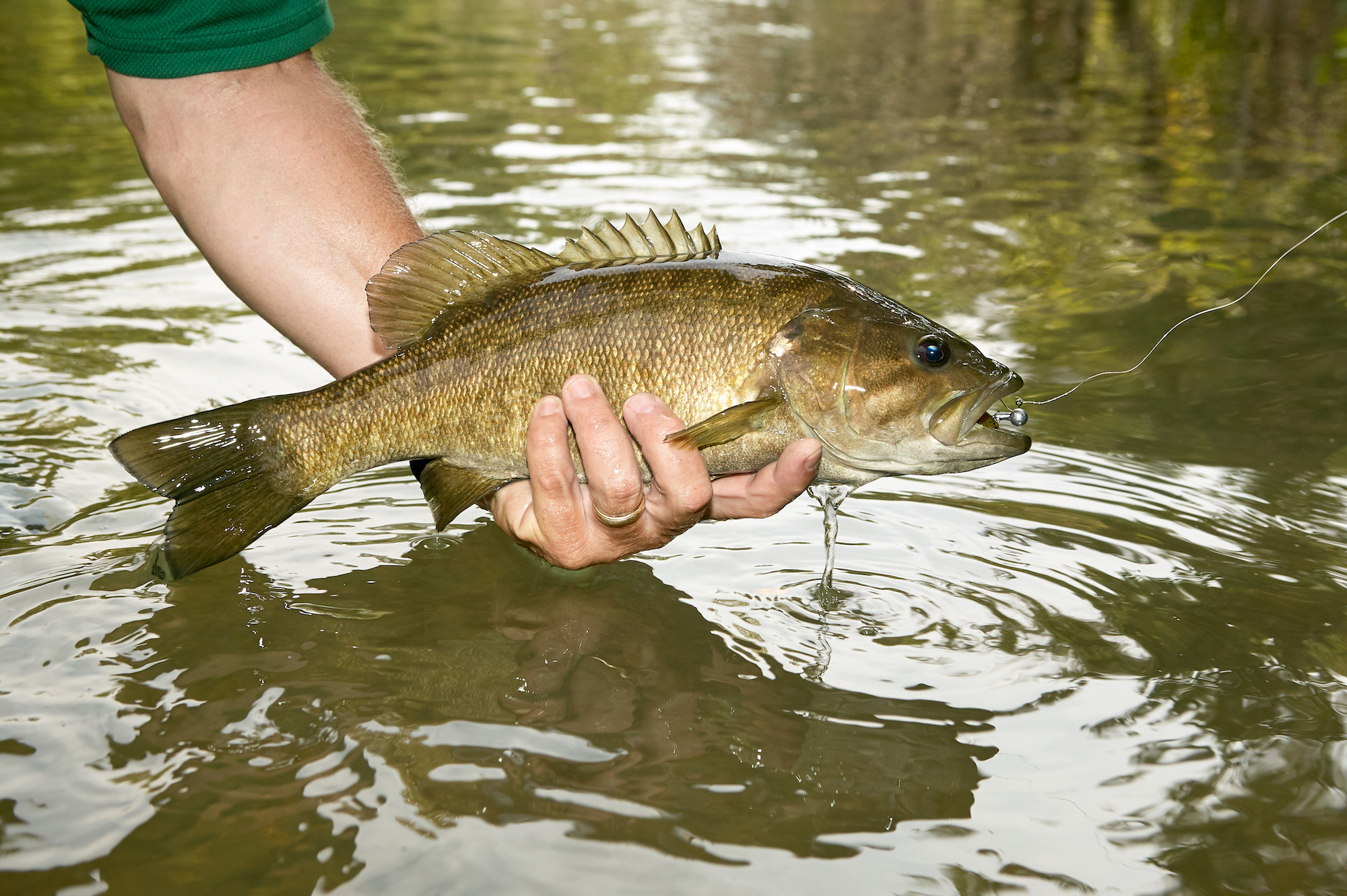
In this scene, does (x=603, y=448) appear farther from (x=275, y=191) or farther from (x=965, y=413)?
(x=275, y=191)

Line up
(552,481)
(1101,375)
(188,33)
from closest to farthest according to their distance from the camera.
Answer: (552,481)
(188,33)
(1101,375)

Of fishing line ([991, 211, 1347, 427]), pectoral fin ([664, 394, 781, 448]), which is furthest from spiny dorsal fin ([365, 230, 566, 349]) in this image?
fishing line ([991, 211, 1347, 427])

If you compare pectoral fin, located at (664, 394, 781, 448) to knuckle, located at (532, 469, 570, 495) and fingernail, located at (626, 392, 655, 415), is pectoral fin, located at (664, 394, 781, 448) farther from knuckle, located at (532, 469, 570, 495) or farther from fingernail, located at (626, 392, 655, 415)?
knuckle, located at (532, 469, 570, 495)

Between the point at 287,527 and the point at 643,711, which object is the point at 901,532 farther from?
the point at 287,527

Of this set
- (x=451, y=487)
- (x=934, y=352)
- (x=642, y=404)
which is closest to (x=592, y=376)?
(x=642, y=404)

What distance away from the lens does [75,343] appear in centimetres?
613

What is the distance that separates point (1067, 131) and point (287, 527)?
9.83 meters

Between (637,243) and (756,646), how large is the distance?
1263 millimetres

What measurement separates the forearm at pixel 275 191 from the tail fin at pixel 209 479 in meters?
0.58

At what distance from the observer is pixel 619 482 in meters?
3.46

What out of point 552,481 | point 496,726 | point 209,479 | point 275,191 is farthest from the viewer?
point 275,191

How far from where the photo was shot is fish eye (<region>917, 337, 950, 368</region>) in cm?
331

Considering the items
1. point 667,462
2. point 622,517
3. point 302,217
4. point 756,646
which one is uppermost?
point 302,217

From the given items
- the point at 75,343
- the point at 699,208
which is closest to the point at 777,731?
the point at 75,343
